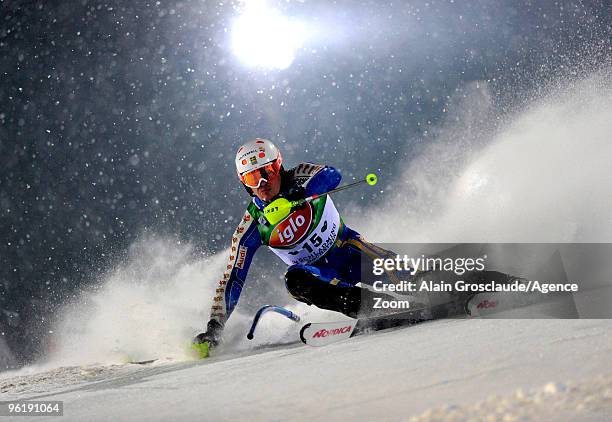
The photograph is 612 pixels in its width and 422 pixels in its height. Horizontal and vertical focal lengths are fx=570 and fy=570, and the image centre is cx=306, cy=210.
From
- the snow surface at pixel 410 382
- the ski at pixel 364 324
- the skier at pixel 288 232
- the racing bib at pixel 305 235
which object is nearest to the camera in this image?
the snow surface at pixel 410 382

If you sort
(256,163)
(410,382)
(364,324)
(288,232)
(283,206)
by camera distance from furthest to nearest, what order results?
(288,232)
(256,163)
(283,206)
(364,324)
(410,382)

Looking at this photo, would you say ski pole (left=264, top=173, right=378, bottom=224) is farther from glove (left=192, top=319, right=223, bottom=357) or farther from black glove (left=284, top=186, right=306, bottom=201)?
glove (left=192, top=319, right=223, bottom=357)

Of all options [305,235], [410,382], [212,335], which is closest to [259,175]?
[305,235]

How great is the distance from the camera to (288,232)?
18.1ft

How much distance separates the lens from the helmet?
5.34m

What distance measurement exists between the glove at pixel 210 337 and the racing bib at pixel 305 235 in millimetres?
932

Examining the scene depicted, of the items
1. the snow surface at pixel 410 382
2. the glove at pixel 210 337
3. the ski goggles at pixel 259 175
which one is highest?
the ski goggles at pixel 259 175

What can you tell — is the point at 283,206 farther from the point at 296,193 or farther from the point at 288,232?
the point at 288,232

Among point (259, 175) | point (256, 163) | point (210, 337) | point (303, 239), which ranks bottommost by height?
point (210, 337)

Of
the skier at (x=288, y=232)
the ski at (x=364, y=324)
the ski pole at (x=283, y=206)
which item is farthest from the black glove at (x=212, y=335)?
the ski at (x=364, y=324)

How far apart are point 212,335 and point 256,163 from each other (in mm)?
1678

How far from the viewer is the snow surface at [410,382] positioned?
178 cm

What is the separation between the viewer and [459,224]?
7855mm

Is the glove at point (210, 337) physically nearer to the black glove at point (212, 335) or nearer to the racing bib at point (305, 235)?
the black glove at point (212, 335)
